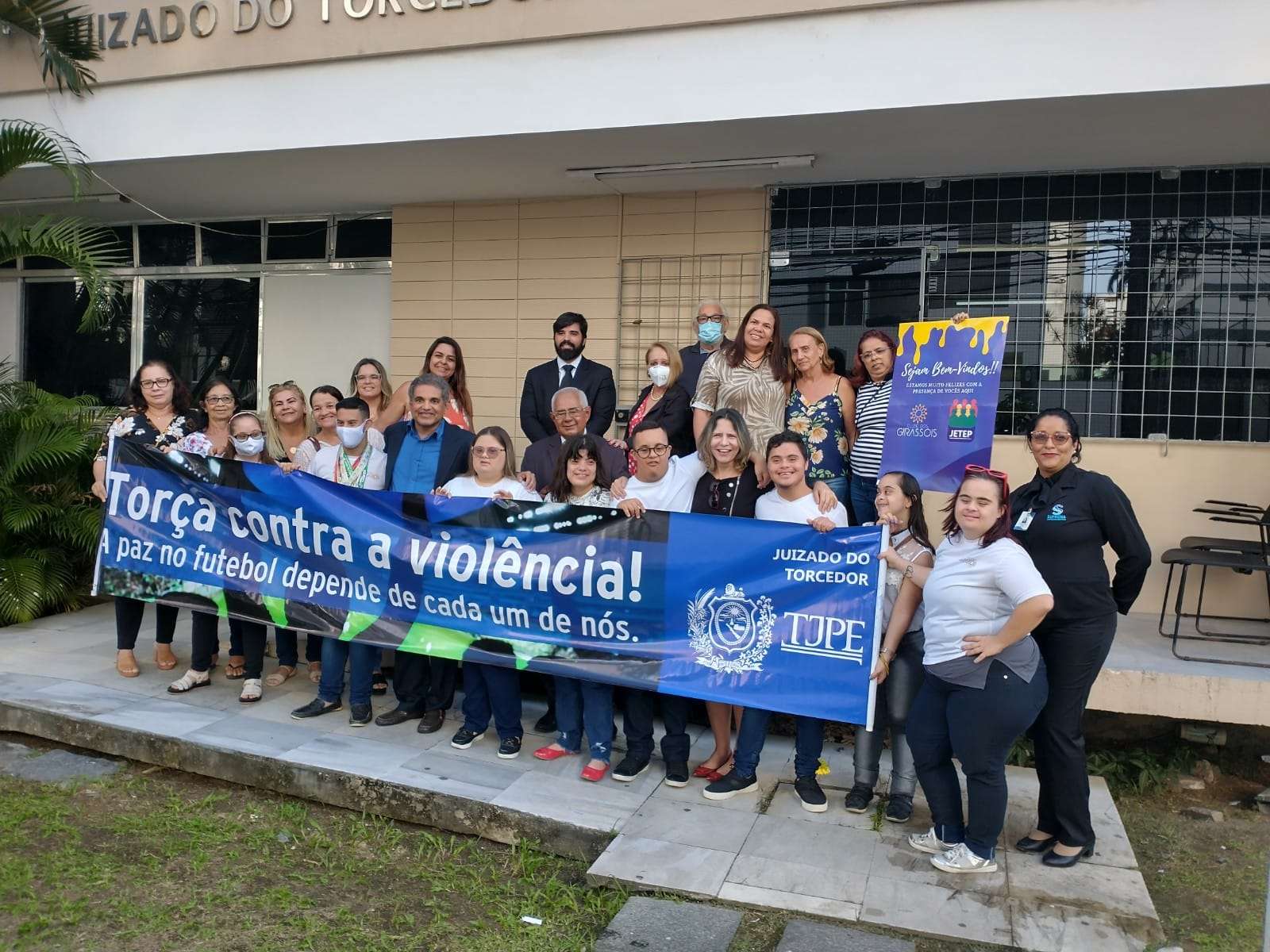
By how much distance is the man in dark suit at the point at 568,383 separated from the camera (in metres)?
6.11

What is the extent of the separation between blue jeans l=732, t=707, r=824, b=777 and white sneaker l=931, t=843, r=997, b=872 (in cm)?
73

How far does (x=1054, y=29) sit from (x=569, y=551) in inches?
149

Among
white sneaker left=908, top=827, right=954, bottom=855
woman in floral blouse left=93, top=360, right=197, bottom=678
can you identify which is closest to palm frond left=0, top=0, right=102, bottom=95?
woman in floral blouse left=93, top=360, right=197, bottom=678

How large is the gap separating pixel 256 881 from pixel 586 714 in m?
1.58

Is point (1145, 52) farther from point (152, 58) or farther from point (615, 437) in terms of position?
point (152, 58)

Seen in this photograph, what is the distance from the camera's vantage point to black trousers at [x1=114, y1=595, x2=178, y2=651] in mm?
5824

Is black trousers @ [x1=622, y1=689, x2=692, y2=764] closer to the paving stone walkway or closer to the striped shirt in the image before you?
the paving stone walkway

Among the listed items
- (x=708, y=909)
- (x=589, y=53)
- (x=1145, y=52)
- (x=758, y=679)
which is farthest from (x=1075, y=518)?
(x=589, y=53)

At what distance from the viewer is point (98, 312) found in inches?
289

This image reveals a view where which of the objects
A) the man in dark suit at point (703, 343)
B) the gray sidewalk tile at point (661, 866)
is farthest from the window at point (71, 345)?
the gray sidewalk tile at point (661, 866)

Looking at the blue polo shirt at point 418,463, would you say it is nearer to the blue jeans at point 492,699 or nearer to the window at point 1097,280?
the blue jeans at point 492,699

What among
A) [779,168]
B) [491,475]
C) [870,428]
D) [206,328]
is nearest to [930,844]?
[870,428]

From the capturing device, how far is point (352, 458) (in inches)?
214

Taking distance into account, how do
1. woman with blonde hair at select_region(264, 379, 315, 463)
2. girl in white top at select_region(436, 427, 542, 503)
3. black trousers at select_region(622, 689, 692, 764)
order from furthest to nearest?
woman with blonde hair at select_region(264, 379, 315, 463) < girl in white top at select_region(436, 427, 542, 503) < black trousers at select_region(622, 689, 692, 764)
